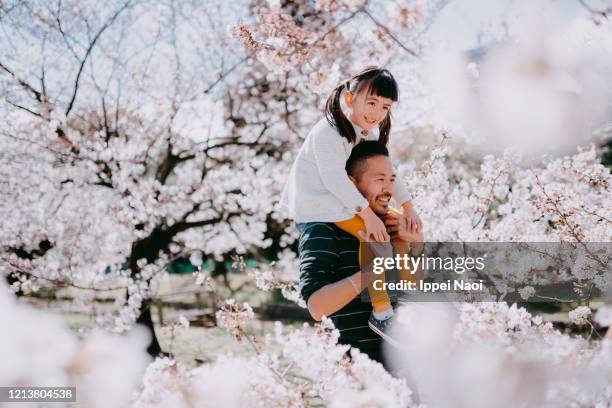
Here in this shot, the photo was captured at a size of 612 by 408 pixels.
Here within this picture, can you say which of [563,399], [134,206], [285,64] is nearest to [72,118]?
[134,206]

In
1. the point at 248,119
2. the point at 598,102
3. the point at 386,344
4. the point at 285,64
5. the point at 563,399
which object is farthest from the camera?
the point at 248,119

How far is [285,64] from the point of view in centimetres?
251

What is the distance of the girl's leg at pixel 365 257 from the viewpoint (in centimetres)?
159

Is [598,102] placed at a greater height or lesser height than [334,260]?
greater

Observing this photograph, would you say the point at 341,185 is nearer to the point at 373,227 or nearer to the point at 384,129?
the point at 373,227

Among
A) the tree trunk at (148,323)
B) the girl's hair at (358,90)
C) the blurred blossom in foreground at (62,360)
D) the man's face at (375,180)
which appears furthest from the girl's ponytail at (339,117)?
the tree trunk at (148,323)

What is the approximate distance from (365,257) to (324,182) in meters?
0.28

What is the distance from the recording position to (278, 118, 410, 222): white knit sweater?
62.4 inches

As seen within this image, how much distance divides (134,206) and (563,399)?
5.93 metres

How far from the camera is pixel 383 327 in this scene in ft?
5.19

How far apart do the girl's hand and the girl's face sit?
1.11 ft

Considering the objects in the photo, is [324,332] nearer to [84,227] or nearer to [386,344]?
[386,344]

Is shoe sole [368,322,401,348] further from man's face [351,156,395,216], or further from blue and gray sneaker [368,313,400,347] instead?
man's face [351,156,395,216]

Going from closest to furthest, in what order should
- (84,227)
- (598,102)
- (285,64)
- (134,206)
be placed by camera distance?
1. (285,64)
2. (598,102)
3. (134,206)
4. (84,227)
